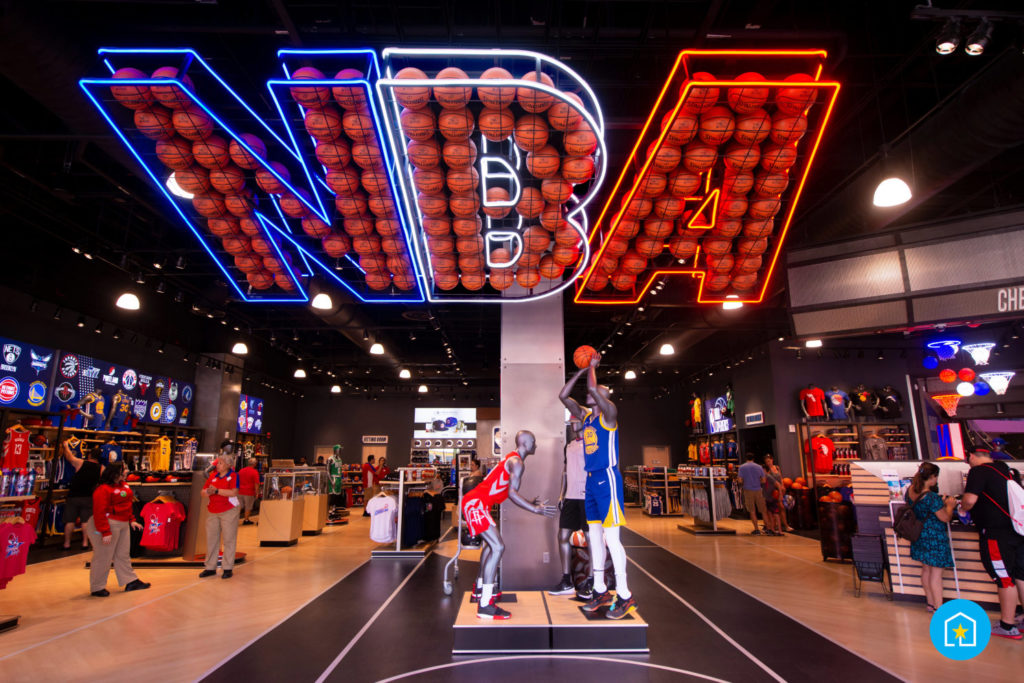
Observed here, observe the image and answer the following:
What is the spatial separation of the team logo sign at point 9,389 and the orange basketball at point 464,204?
9.09m

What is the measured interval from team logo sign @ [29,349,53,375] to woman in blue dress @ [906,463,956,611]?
1358 centimetres

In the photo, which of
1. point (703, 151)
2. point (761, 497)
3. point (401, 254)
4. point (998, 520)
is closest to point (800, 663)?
point (998, 520)

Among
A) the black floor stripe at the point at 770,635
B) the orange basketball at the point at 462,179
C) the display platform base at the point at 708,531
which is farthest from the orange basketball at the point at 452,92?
the display platform base at the point at 708,531

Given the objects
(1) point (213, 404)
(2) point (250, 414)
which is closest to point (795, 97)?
(1) point (213, 404)

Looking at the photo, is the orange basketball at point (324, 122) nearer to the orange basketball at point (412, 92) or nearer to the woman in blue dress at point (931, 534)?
the orange basketball at point (412, 92)

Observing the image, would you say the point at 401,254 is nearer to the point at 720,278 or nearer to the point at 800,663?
the point at 720,278

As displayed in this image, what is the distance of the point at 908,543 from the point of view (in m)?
6.19

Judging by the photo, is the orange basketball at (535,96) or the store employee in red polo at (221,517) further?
the store employee in red polo at (221,517)

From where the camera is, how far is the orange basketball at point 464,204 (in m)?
5.00

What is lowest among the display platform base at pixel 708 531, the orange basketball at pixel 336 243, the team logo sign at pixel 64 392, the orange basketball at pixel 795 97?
the display platform base at pixel 708 531

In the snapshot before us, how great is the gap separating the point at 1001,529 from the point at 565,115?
5366 mm

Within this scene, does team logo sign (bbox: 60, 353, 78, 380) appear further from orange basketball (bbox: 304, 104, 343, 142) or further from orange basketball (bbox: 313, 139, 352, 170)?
orange basketball (bbox: 304, 104, 343, 142)

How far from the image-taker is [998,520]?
4953 mm

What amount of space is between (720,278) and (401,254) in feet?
12.4
